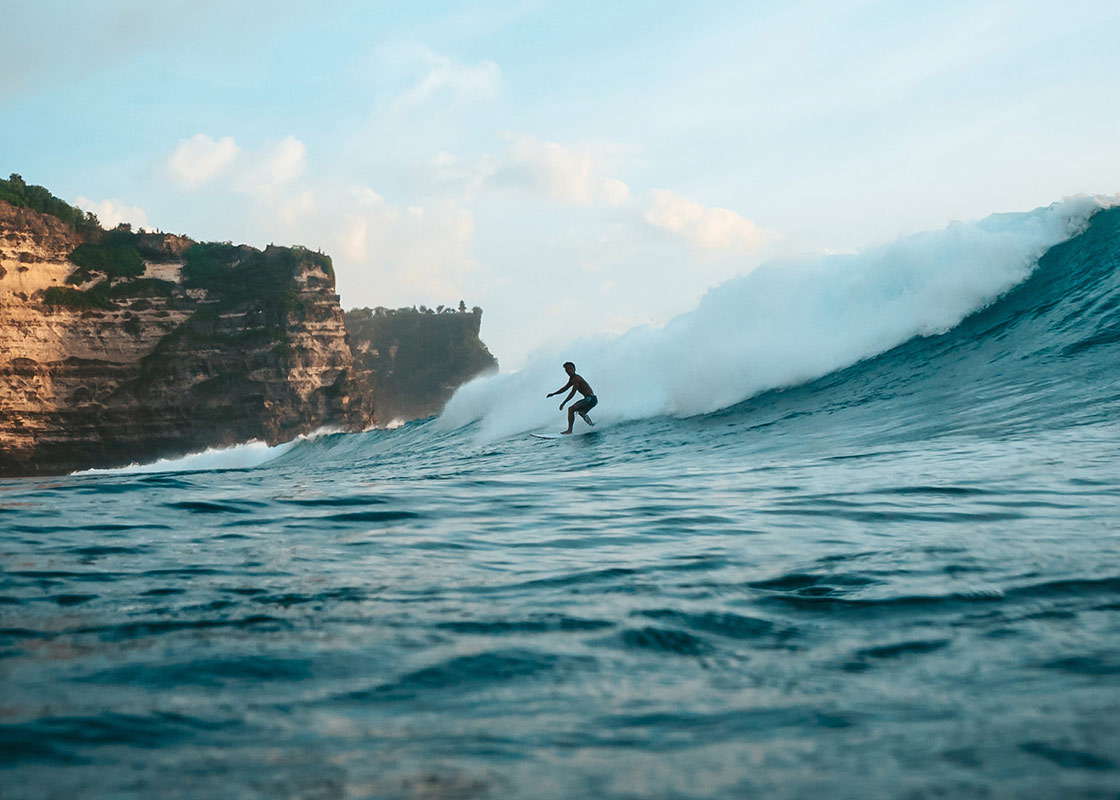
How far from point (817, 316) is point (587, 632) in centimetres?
1201

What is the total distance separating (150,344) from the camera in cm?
3188

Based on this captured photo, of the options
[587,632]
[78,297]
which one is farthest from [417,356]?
[587,632]

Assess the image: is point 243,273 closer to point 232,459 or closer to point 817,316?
point 232,459

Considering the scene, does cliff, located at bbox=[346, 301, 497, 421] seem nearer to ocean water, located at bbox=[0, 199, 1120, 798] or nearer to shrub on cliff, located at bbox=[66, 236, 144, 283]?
shrub on cliff, located at bbox=[66, 236, 144, 283]

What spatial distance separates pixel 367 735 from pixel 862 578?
1931mm

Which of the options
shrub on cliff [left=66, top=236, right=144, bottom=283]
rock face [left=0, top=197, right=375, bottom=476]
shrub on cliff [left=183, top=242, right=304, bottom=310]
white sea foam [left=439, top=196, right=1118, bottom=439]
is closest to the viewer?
white sea foam [left=439, top=196, right=1118, bottom=439]

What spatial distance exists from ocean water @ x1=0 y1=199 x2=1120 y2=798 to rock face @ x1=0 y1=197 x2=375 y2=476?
26.0 metres

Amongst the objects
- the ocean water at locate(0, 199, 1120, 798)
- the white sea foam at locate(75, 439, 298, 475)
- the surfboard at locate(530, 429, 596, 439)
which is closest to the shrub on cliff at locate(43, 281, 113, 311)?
the white sea foam at locate(75, 439, 298, 475)

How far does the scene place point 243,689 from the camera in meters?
2.00

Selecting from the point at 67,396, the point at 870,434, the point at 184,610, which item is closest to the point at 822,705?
the point at 184,610

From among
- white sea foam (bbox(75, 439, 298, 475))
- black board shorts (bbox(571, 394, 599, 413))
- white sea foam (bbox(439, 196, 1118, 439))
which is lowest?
white sea foam (bbox(75, 439, 298, 475))

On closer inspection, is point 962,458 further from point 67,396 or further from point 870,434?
point 67,396

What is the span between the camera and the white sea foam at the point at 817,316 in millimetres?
12445

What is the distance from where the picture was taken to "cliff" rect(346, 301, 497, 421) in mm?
57125
